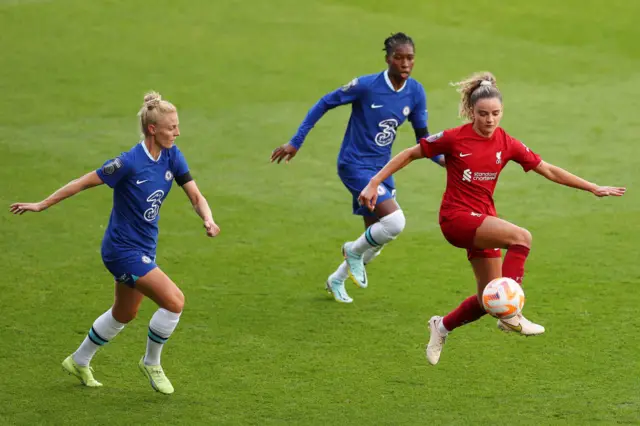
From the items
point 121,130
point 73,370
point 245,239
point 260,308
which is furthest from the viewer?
point 121,130

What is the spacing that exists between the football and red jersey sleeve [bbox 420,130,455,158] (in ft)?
3.64

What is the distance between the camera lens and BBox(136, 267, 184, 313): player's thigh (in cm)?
809

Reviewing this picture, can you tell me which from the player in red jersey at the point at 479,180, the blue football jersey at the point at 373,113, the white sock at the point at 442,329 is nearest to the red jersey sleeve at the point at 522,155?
the player in red jersey at the point at 479,180

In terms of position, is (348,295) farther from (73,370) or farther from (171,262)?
(73,370)

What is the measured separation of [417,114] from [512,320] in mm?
3492

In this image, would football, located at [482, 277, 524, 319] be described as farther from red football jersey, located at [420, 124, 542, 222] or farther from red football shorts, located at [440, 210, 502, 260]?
red football jersey, located at [420, 124, 542, 222]

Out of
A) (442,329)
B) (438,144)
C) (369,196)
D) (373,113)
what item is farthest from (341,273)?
(438,144)

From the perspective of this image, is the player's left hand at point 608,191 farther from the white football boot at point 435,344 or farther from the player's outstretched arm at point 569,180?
the white football boot at point 435,344

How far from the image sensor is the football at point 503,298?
761 centimetres

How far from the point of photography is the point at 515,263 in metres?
7.87

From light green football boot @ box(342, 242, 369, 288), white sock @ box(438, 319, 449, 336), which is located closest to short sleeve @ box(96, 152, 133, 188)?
white sock @ box(438, 319, 449, 336)

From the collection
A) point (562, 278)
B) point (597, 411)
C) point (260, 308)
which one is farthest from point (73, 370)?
point (562, 278)

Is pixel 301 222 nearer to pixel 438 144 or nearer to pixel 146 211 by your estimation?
pixel 146 211

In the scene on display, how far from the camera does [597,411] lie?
8.09 meters
